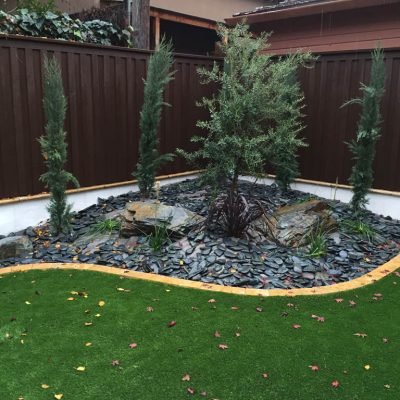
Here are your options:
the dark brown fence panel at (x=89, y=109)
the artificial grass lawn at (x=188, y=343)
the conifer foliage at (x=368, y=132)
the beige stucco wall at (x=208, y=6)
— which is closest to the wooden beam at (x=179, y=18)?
the beige stucco wall at (x=208, y=6)

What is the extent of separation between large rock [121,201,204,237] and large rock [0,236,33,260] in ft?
3.50

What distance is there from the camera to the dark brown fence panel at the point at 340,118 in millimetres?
5973

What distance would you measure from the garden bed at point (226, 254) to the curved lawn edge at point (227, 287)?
0.11 meters

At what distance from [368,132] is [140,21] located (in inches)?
156

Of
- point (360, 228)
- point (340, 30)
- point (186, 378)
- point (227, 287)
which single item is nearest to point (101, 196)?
point (227, 287)

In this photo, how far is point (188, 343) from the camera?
3.14 m

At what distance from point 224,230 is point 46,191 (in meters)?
2.34

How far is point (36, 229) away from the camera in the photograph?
5488mm

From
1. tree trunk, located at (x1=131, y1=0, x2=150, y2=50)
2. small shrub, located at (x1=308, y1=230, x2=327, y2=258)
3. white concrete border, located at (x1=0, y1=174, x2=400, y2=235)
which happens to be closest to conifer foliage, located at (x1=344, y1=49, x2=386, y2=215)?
white concrete border, located at (x1=0, y1=174, x2=400, y2=235)

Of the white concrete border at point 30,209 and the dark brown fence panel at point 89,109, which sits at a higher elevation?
the dark brown fence panel at point 89,109

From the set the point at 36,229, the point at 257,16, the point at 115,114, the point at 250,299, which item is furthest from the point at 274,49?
the point at 250,299

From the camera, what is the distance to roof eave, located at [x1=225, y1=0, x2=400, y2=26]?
26.2 feet

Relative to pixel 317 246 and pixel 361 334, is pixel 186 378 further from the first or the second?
pixel 317 246

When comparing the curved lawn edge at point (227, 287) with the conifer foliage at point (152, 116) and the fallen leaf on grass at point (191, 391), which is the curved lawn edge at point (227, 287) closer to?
the fallen leaf on grass at point (191, 391)
